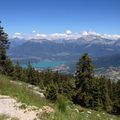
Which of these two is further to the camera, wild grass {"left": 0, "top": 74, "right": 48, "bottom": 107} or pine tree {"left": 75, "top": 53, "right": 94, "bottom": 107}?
pine tree {"left": 75, "top": 53, "right": 94, "bottom": 107}

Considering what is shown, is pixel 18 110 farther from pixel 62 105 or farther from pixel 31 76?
pixel 31 76

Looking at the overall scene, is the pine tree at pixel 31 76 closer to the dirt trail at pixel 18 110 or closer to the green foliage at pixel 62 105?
the dirt trail at pixel 18 110

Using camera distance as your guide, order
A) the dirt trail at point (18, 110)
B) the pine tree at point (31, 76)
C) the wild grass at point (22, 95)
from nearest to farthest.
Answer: the dirt trail at point (18, 110) < the wild grass at point (22, 95) < the pine tree at point (31, 76)

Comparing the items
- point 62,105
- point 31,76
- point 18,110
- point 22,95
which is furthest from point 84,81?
point 31,76

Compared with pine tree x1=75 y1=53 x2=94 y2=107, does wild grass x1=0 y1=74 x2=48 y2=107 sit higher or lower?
higher

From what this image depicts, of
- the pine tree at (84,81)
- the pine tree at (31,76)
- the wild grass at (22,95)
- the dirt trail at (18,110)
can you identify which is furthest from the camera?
the pine tree at (31,76)

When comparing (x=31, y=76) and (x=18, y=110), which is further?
(x=31, y=76)

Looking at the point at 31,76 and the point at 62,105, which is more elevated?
the point at 62,105

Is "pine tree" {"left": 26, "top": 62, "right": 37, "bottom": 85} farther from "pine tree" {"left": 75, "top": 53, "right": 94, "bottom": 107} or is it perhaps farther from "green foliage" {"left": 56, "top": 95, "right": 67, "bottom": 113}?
"green foliage" {"left": 56, "top": 95, "right": 67, "bottom": 113}

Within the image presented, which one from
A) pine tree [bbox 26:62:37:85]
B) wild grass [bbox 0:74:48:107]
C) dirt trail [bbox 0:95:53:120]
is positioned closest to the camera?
dirt trail [bbox 0:95:53:120]

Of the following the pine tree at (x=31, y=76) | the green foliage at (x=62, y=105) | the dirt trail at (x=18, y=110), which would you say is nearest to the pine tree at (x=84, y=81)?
the dirt trail at (x=18, y=110)

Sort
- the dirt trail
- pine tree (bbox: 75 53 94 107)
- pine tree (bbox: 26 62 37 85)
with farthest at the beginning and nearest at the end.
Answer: pine tree (bbox: 26 62 37 85)
pine tree (bbox: 75 53 94 107)
the dirt trail

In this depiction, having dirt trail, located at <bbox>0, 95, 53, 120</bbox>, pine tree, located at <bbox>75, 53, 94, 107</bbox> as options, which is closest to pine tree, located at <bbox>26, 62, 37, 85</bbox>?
pine tree, located at <bbox>75, 53, 94, 107</bbox>

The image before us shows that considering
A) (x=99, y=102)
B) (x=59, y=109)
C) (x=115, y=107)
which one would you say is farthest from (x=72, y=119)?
(x=115, y=107)
